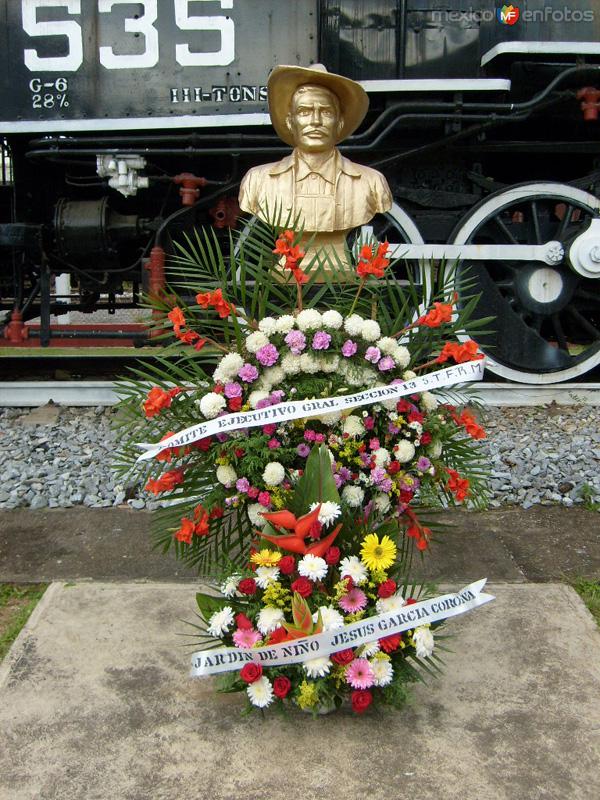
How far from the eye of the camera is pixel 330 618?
2115 millimetres

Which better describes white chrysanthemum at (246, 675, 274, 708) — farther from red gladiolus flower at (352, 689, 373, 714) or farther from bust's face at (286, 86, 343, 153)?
bust's face at (286, 86, 343, 153)

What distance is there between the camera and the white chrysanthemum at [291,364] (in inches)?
93.7

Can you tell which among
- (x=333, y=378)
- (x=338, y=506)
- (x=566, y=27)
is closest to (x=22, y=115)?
(x=566, y=27)

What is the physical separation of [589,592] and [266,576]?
1541 millimetres

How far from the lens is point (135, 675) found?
2412 mm

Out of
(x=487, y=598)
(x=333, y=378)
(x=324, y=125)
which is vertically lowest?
(x=487, y=598)

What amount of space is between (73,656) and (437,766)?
3.83 ft

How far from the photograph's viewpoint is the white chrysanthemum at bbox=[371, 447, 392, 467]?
92.0 inches

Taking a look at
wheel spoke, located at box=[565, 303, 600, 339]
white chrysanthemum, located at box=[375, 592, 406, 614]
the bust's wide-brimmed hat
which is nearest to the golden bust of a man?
the bust's wide-brimmed hat

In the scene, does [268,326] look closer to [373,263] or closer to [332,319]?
[332,319]

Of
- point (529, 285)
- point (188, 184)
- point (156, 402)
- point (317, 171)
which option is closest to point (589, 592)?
point (156, 402)

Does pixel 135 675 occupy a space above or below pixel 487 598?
below

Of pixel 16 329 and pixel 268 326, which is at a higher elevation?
pixel 268 326

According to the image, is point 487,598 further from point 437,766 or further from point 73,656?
point 73,656
